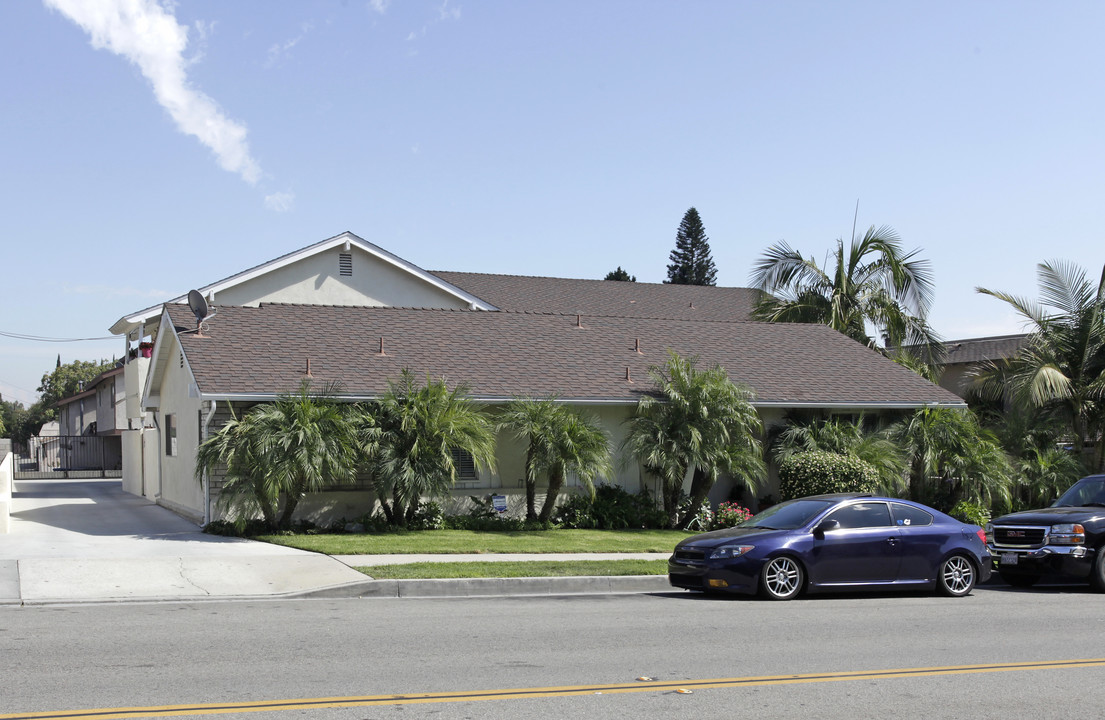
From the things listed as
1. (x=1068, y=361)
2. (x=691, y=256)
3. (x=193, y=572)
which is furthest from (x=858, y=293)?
(x=691, y=256)

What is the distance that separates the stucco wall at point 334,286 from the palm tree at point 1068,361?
16.2 meters

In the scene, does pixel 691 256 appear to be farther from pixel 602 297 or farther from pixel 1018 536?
pixel 1018 536

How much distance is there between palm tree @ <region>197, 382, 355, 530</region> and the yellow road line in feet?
33.3

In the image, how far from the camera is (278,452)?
55.6ft

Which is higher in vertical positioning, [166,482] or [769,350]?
[769,350]

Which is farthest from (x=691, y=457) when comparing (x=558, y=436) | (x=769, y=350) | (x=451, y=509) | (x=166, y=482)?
(x=166, y=482)

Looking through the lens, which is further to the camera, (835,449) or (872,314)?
(872,314)

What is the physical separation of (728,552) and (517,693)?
6104mm

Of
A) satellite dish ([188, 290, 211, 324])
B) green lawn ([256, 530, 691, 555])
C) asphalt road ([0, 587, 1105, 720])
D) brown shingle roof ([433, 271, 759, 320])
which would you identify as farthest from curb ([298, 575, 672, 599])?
brown shingle roof ([433, 271, 759, 320])

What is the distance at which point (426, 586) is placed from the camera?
43.1ft

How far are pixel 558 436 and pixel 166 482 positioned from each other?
10024 mm

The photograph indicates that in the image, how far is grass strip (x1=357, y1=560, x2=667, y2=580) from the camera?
1363cm

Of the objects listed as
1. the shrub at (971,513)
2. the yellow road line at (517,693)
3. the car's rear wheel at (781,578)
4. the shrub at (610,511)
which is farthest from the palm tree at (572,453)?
the yellow road line at (517,693)

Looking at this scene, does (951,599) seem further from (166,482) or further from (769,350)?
(166,482)
